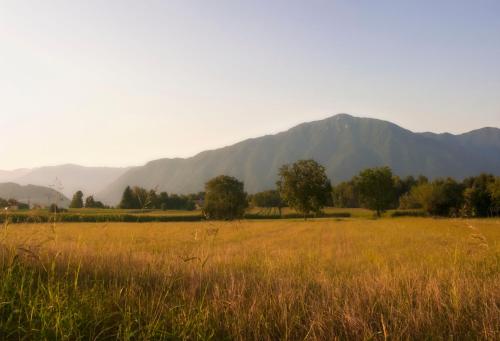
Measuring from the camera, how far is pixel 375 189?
8712 cm

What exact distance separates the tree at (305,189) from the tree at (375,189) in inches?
715

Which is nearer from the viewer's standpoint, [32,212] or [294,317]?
[294,317]

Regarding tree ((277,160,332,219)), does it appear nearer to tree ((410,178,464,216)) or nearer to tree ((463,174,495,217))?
tree ((410,178,464,216))

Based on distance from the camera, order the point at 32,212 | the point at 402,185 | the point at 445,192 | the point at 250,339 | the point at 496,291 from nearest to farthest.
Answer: the point at 250,339 → the point at 496,291 → the point at 32,212 → the point at 445,192 → the point at 402,185

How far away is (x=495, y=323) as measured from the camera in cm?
414

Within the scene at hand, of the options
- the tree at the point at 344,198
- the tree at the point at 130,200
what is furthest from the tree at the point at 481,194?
the tree at the point at 344,198

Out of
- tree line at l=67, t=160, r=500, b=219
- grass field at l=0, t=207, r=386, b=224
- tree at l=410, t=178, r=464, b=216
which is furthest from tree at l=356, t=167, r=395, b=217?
tree at l=410, t=178, r=464, b=216

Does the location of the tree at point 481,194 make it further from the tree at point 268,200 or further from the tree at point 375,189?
the tree at point 268,200

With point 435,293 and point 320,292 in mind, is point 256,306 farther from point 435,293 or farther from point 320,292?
point 435,293

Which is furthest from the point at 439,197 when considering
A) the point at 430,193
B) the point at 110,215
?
the point at 110,215

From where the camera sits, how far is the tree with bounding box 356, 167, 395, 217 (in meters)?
87.0

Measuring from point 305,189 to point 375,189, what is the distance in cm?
2464

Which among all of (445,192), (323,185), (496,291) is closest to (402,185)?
(445,192)

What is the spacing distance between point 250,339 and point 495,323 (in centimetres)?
269
